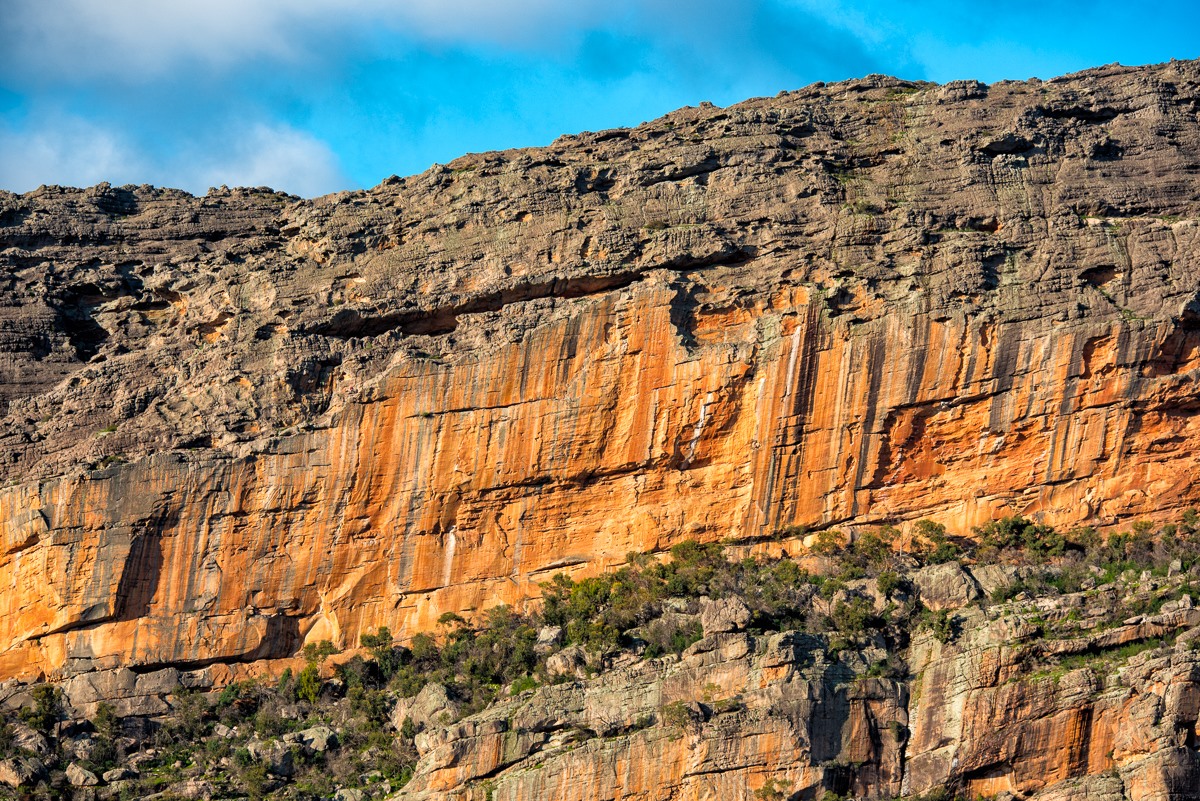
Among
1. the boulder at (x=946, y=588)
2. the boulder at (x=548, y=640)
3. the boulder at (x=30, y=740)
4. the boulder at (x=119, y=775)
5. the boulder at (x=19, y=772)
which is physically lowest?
the boulder at (x=19, y=772)

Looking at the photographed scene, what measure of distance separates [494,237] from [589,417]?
6600 millimetres

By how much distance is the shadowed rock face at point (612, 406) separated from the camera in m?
50.8

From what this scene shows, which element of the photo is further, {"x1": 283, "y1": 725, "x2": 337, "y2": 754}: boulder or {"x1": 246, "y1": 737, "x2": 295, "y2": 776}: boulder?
{"x1": 283, "y1": 725, "x2": 337, "y2": 754}: boulder

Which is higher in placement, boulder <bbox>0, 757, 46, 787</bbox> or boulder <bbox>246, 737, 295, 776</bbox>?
boulder <bbox>246, 737, 295, 776</bbox>

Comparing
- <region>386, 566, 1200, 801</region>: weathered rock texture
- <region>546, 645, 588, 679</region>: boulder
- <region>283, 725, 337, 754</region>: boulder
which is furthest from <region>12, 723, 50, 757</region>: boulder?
<region>546, 645, 588, 679</region>: boulder

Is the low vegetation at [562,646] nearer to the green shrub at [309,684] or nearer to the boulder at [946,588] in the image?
the green shrub at [309,684]

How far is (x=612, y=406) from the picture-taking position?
2024 inches

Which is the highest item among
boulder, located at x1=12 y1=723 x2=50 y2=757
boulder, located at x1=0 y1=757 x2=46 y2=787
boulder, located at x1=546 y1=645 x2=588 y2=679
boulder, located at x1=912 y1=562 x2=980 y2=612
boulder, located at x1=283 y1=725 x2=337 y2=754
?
boulder, located at x1=912 y1=562 x2=980 y2=612

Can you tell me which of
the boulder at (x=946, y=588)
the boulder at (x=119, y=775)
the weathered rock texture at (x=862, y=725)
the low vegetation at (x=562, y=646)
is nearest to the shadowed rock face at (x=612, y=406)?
the low vegetation at (x=562, y=646)

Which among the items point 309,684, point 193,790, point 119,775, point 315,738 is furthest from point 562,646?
point 119,775

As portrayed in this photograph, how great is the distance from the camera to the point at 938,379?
5084 centimetres

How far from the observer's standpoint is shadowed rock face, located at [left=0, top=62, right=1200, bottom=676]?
5078 cm

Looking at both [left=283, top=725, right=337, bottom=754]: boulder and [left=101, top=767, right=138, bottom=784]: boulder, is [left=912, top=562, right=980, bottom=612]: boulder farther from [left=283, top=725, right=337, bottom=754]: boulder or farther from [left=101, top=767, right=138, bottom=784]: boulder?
→ [left=101, top=767, right=138, bottom=784]: boulder

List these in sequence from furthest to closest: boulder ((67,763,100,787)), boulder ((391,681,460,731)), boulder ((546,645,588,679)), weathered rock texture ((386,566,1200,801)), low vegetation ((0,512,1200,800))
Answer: boulder ((546,645,588,679)) → boulder ((391,681,460,731)) → boulder ((67,763,100,787)) → low vegetation ((0,512,1200,800)) → weathered rock texture ((386,566,1200,801))
